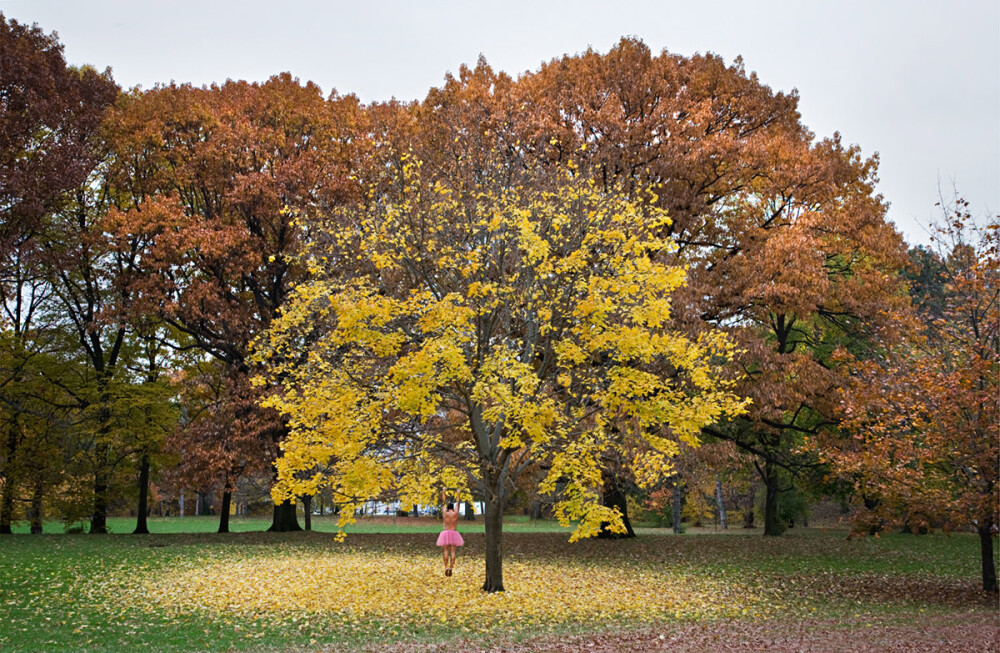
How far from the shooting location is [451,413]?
73.4 feet

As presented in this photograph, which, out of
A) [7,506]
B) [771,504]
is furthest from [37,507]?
[771,504]

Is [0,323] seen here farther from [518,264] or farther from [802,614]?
[802,614]

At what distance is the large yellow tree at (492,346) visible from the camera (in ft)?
38.5

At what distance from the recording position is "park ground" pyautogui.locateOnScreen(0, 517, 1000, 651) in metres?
10.1

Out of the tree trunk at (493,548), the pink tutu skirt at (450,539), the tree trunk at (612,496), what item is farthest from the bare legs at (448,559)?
the tree trunk at (612,496)

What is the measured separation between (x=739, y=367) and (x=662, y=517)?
27.8 metres

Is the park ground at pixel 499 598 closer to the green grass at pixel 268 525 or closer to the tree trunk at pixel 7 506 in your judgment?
the tree trunk at pixel 7 506

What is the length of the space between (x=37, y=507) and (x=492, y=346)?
23344mm

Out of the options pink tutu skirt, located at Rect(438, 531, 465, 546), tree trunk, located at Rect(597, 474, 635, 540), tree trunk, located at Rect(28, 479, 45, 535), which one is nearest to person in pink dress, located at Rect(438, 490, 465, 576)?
pink tutu skirt, located at Rect(438, 531, 465, 546)

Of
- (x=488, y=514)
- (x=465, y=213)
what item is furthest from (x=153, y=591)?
(x=465, y=213)

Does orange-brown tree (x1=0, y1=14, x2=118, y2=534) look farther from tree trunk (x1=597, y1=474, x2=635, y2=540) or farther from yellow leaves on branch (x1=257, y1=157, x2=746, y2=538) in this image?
tree trunk (x1=597, y1=474, x2=635, y2=540)

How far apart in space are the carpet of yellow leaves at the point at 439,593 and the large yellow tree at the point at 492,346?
1.40m

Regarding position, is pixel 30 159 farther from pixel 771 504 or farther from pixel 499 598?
pixel 771 504

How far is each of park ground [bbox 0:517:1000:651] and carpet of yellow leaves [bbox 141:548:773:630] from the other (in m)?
0.05
